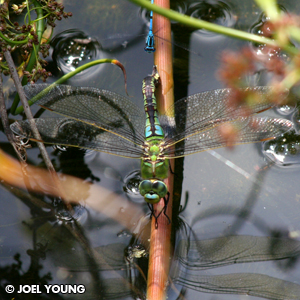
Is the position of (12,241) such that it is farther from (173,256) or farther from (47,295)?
(173,256)

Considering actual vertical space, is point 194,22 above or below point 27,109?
below

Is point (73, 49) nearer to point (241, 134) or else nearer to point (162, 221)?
point (241, 134)

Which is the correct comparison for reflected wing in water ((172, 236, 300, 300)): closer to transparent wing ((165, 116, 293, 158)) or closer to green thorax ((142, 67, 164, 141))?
transparent wing ((165, 116, 293, 158))

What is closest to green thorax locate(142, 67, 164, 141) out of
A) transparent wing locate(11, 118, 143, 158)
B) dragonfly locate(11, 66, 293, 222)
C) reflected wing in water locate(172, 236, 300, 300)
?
dragonfly locate(11, 66, 293, 222)

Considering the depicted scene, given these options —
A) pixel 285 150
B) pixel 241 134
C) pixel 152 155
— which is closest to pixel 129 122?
pixel 152 155

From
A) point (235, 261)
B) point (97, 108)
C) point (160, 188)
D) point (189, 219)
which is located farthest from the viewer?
point (97, 108)

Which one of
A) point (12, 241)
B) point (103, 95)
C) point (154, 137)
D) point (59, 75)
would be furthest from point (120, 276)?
point (59, 75)

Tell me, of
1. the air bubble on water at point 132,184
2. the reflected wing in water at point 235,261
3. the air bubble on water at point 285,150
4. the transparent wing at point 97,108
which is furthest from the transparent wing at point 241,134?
the reflected wing in water at point 235,261

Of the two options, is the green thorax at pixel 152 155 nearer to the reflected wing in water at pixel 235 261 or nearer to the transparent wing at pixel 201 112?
the transparent wing at pixel 201 112
